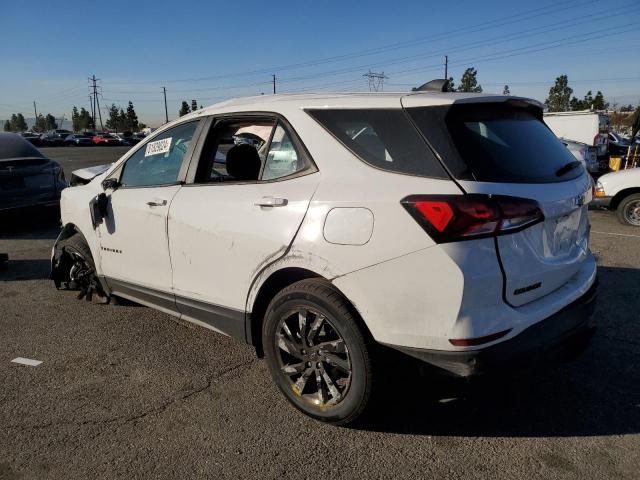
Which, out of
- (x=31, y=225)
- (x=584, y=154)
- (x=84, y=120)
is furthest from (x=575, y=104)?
(x=84, y=120)

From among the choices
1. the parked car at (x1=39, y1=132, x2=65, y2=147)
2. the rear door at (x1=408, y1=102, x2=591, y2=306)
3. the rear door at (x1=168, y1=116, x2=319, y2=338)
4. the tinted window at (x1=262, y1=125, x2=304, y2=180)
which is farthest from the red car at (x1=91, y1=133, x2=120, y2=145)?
the rear door at (x1=408, y1=102, x2=591, y2=306)

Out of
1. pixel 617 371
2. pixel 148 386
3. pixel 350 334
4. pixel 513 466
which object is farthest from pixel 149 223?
pixel 617 371

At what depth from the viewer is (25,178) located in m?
8.16

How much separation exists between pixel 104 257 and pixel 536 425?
11.1 ft

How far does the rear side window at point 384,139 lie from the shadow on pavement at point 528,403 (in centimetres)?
97

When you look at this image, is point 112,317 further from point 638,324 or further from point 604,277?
point 604,277

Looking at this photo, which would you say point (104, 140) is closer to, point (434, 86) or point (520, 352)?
point (434, 86)

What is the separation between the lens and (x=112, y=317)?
4.58 metres

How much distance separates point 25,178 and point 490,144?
25.5ft

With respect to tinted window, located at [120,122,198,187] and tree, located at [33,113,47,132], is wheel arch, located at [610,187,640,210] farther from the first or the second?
tree, located at [33,113,47,132]

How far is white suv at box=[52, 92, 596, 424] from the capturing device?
2367mm

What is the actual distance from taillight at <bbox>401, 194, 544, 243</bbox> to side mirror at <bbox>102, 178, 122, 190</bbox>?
2682 millimetres

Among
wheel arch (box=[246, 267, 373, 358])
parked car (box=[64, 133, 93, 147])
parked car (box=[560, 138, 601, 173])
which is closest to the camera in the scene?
wheel arch (box=[246, 267, 373, 358])

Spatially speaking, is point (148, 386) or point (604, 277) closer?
point (148, 386)
